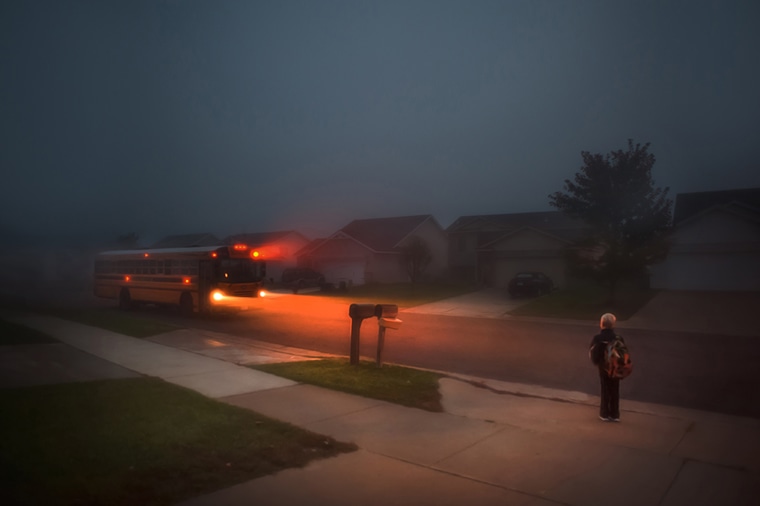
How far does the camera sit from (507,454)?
20.5 feet

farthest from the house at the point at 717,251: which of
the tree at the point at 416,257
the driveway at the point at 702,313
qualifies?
the tree at the point at 416,257

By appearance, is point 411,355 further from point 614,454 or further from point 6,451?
point 6,451

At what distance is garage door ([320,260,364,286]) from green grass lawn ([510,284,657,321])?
15743mm

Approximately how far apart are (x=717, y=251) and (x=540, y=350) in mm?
18477

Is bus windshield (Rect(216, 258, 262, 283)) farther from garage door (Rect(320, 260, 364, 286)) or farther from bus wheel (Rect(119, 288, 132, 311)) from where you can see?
garage door (Rect(320, 260, 364, 286))

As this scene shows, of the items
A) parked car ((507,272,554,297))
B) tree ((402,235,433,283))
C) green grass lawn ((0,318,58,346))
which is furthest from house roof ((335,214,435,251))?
green grass lawn ((0,318,58,346))

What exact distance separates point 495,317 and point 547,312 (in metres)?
2.52

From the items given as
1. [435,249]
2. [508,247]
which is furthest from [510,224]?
[435,249]

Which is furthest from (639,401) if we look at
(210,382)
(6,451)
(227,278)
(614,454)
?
(227,278)

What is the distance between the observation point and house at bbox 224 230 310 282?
4903 centimetres

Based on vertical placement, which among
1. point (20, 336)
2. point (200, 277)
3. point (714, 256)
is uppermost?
point (714, 256)

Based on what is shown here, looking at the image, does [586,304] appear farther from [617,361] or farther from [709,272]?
[617,361]

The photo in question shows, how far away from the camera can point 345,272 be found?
44375 mm

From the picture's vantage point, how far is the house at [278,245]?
161 ft
